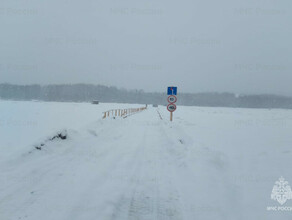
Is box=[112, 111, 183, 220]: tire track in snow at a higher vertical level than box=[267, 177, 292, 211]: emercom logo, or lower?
lower

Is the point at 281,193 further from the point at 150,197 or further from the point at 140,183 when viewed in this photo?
the point at 140,183

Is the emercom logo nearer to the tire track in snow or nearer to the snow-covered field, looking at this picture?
the snow-covered field

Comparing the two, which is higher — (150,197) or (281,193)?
(281,193)

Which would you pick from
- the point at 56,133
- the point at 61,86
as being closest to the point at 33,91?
the point at 61,86

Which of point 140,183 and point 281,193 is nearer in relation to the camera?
point 281,193

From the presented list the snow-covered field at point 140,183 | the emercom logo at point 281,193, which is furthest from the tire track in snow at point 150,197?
the emercom logo at point 281,193

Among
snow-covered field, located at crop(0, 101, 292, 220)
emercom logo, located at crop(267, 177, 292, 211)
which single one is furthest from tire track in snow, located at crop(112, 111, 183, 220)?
emercom logo, located at crop(267, 177, 292, 211)

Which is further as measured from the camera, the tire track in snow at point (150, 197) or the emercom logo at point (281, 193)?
the emercom logo at point (281, 193)

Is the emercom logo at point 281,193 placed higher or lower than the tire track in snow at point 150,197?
higher

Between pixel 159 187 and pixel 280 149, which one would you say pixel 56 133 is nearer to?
pixel 159 187

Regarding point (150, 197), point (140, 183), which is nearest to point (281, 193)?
point (150, 197)

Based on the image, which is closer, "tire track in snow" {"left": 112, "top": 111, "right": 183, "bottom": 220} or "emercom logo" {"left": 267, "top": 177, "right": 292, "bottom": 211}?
"tire track in snow" {"left": 112, "top": 111, "right": 183, "bottom": 220}

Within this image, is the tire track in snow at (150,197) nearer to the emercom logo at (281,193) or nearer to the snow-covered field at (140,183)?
the snow-covered field at (140,183)

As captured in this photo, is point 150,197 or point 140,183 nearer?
point 150,197
